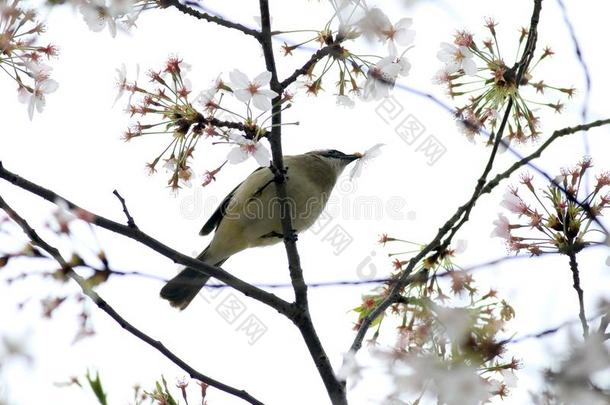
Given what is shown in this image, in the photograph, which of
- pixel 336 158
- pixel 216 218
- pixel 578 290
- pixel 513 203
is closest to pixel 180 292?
pixel 216 218

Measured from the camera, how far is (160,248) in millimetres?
3727

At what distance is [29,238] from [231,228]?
3763 millimetres

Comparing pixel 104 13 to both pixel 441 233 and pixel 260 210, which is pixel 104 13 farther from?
pixel 260 210

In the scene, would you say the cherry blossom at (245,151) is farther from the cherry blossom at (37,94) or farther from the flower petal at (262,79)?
the cherry blossom at (37,94)

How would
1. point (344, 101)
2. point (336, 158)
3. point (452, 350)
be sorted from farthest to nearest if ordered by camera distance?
point (336, 158), point (344, 101), point (452, 350)

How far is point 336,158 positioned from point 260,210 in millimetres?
1229

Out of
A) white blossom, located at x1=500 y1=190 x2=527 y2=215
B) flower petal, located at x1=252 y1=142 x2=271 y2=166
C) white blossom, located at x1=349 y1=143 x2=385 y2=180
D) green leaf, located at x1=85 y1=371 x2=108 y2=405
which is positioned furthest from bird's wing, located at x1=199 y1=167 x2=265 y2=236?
green leaf, located at x1=85 y1=371 x2=108 y2=405

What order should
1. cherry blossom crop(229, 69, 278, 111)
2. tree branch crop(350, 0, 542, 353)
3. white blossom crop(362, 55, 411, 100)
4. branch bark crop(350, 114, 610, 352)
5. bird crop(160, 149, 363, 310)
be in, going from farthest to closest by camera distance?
1. bird crop(160, 149, 363, 310)
2. white blossom crop(362, 55, 411, 100)
3. cherry blossom crop(229, 69, 278, 111)
4. tree branch crop(350, 0, 542, 353)
5. branch bark crop(350, 114, 610, 352)

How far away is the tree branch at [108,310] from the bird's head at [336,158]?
3668mm

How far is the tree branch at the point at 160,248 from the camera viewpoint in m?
3.35

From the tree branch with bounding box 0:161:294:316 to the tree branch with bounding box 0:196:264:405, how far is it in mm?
173

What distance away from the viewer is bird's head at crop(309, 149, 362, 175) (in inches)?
287

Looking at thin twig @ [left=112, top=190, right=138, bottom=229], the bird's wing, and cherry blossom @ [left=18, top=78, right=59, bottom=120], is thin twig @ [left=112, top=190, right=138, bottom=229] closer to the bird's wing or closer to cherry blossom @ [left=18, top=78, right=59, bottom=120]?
cherry blossom @ [left=18, top=78, right=59, bottom=120]

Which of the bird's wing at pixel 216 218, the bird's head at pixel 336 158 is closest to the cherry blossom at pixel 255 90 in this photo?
the bird's wing at pixel 216 218
